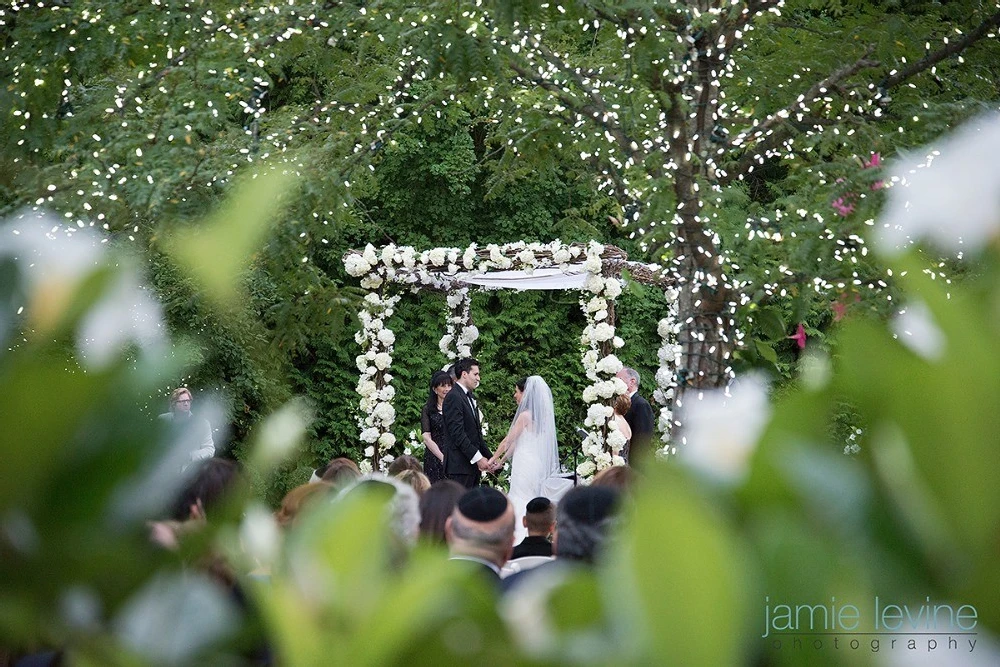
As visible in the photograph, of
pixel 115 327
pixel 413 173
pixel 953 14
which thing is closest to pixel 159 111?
pixel 953 14

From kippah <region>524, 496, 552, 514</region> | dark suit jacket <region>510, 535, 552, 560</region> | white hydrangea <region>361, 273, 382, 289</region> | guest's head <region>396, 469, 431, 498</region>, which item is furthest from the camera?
white hydrangea <region>361, 273, 382, 289</region>

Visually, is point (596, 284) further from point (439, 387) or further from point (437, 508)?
point (437, 508)

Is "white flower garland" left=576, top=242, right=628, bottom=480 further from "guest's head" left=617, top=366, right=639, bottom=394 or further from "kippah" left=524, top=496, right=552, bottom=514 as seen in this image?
"kippah" left=524, top=496, right=552, bottom=514

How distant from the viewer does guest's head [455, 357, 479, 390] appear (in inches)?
375

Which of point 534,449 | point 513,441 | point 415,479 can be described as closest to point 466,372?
point 513,441

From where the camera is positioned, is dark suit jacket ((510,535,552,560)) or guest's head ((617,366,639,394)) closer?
dark suit jacket ((510,535,552,560))

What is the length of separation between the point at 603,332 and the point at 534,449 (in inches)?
47.7

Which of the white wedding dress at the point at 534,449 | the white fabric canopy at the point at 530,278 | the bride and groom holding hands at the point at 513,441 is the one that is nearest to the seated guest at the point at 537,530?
the bride and groom holding hands at the point at 513,441

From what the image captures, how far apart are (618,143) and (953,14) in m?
2.08

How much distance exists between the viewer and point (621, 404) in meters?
9.48

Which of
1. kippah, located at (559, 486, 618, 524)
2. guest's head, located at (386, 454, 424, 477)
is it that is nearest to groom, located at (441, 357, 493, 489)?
guest's head, located at (386, 454, 424, 477)

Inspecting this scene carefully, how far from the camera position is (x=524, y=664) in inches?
14.4

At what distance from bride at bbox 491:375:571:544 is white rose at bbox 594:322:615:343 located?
65 centimetres

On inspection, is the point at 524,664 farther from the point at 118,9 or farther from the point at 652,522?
the point at 118,9
